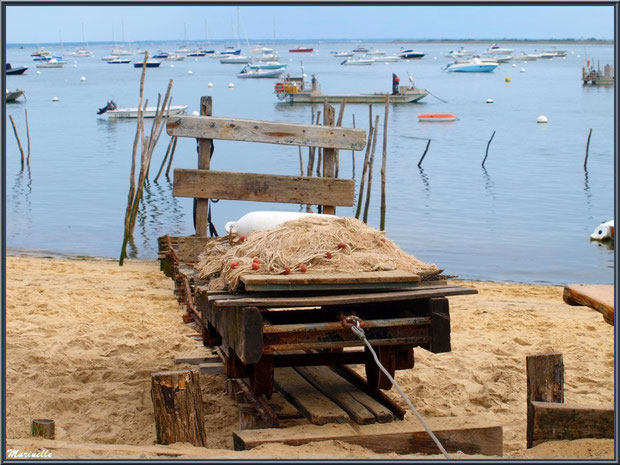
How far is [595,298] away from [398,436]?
1805 mm

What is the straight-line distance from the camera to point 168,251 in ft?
38.6

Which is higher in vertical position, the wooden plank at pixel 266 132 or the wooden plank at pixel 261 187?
the wooden plank at pixel 266 132

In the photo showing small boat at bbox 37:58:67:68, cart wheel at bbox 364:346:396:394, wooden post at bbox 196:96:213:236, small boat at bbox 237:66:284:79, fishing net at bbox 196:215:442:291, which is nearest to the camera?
fishing net at bbox 196:215:442:291

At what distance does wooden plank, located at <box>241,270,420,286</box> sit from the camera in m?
5.42

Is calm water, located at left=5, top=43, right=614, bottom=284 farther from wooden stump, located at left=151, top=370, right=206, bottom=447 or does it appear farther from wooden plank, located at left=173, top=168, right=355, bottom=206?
wooden stump, located at left=151, top=370, right=206, bottom=447

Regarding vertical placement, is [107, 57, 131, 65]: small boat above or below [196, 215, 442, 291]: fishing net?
below

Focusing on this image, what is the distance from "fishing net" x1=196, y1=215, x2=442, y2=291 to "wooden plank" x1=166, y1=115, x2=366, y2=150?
3.18m

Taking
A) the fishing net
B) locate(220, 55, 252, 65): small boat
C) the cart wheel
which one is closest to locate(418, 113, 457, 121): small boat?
the fishing net

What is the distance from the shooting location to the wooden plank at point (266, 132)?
31.8 ft

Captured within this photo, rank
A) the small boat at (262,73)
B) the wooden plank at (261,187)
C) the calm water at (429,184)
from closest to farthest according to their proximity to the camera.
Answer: the wooden plank at (261,187) → the calm water at (429,184) → the small boat at (262,73)

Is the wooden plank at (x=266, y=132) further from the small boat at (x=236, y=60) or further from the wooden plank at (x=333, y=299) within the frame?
the small boat at (x=236, y=60)

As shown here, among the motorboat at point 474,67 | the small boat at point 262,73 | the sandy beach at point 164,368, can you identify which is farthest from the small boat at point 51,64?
the sandy beach at point 164,368

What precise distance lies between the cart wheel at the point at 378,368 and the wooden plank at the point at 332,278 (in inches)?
32.7

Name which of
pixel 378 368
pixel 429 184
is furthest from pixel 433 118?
pixel 378 368
